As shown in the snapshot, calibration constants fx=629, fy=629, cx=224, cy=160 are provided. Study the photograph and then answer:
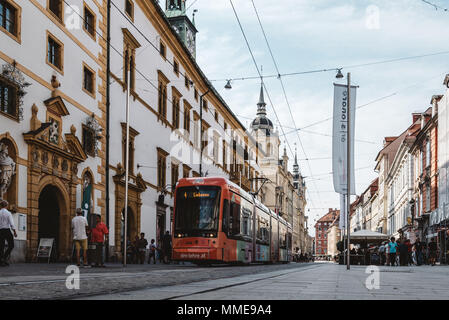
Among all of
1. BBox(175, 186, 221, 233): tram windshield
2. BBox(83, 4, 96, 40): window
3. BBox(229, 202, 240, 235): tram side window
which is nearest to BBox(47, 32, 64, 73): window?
BBox(83, 4, 96, 40): window

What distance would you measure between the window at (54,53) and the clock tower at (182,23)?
30.6 meters

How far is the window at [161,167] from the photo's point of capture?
1395 inches

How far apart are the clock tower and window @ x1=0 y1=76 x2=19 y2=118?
3471 centimetres

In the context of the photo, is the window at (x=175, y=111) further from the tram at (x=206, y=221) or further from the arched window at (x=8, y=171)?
the arched window at (x=8, y=171)

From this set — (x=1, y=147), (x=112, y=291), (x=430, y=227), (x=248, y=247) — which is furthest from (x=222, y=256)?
(x=430, y=227)

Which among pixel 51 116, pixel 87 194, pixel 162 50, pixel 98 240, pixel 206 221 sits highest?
pixel 162 50

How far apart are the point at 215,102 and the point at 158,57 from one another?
56.0 ft

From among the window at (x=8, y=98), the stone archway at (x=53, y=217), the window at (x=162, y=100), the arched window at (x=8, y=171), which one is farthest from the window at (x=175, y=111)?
the arched window at (x=8, y=171)

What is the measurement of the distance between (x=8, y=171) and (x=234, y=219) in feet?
28.0

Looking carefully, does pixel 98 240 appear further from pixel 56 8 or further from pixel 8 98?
pixel 56 8

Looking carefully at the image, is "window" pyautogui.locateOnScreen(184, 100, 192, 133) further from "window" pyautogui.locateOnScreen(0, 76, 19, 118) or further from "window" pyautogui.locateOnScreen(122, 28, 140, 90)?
"window" pyautogui.locateOnScreen(0, 76, 19, 118)

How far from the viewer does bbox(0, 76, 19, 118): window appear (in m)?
18.8

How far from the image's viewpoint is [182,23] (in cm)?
5434

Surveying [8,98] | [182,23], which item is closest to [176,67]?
[182,23]
